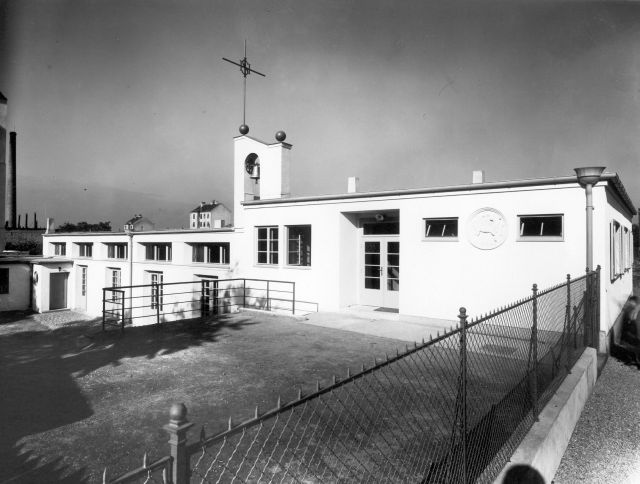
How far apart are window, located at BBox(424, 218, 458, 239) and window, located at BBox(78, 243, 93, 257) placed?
2018 centimetres

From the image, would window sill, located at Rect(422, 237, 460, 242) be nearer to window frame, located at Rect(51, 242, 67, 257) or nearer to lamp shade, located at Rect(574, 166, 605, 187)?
lamp shade, located at Rect(574, 166, 605, 187)

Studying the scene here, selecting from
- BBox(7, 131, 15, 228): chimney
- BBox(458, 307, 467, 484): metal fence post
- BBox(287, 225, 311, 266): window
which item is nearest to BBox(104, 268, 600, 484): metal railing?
BBox(458, 307, 467, 484): metal fence post

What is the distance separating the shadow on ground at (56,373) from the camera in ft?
11.8

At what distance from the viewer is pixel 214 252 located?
16.8 meters

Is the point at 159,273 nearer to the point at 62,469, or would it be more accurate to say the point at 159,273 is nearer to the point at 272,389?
the point at 272,389

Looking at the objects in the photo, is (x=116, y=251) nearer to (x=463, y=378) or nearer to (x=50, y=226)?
(x=50, y=226)

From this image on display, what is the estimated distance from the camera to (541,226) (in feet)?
31.4

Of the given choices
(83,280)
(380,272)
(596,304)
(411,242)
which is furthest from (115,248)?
(596,304)

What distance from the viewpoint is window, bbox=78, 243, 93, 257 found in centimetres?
2380

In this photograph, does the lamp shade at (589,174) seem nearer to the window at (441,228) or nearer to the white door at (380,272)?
the window at (441,228)

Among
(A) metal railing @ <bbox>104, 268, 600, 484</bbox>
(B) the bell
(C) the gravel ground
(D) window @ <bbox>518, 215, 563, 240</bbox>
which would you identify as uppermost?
(B) the bell

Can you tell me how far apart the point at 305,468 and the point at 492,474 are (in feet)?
5.22

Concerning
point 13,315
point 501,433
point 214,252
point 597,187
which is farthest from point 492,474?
point 13,315

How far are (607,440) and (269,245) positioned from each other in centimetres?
1051
